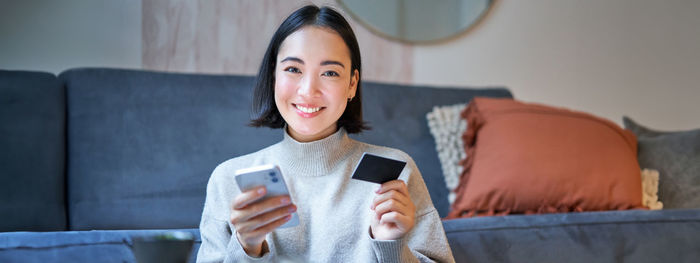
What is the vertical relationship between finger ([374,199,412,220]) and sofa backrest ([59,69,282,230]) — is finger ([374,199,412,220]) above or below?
above

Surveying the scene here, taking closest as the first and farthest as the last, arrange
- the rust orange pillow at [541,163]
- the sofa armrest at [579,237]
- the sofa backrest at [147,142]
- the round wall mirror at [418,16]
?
the sofa armrest at [579,237] → the sofa backrest at [147,142] → the rust orange pillow at [541,163] → the round wall mirror at [418,16]

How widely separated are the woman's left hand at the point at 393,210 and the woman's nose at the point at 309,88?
229mm

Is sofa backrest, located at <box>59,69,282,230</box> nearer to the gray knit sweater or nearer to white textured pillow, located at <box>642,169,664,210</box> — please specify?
the gray knit sweater

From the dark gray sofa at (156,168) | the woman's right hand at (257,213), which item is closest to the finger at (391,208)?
the woman's right hand at (257,213)

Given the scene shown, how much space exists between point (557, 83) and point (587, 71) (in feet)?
0.58

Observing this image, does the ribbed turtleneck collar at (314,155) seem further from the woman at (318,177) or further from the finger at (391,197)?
the finger at (391,197)

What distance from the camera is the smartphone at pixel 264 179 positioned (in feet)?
2.81

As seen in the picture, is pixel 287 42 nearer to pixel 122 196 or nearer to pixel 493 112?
pixel 122 196

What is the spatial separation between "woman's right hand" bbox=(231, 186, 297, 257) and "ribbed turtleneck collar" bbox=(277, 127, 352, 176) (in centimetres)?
23

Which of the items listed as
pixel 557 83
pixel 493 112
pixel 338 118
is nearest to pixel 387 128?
pixel 493 112

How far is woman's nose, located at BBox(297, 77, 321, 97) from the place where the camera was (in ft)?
3.66

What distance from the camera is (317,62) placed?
1132 mm

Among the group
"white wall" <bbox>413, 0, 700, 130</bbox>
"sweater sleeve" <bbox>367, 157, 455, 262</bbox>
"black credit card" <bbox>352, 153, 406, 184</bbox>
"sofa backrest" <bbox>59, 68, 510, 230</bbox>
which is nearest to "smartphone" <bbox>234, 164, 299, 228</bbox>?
"black credit card" <bbox>352, 153, 406, 184</bbox>

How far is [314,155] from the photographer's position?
1.20 m
